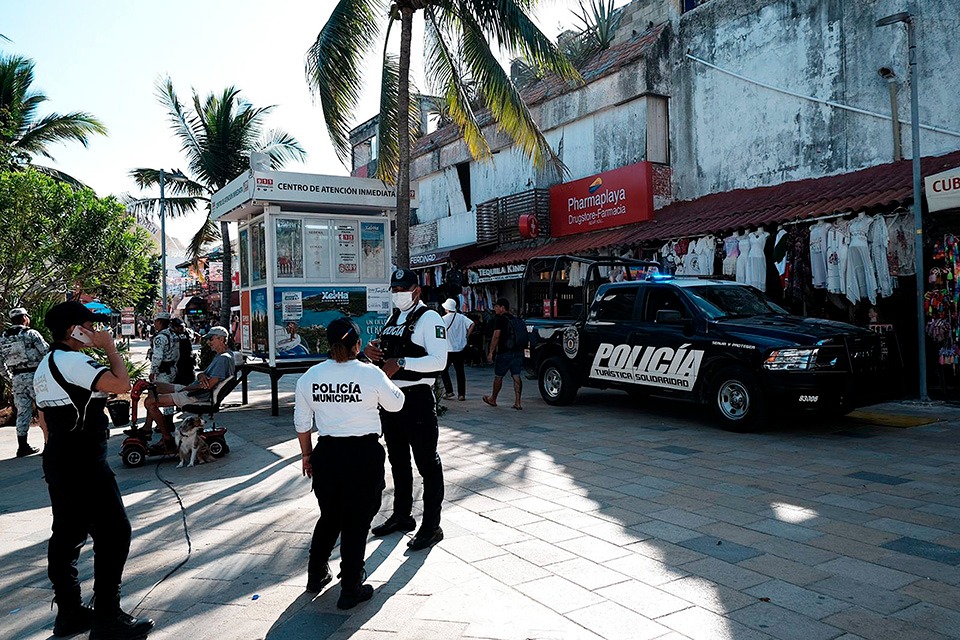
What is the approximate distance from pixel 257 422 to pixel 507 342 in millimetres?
3964

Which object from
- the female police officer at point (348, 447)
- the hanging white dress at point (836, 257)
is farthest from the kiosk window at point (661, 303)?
the female police officer at point (348, 447)

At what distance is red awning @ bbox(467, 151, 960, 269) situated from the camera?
10742mm

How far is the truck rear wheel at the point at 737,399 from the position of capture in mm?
8391

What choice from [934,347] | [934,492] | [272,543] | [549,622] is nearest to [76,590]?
[272,543]

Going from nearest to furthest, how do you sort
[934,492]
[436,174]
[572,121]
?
[934,492], [572,121], [436,174]

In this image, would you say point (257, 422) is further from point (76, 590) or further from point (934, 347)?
point (934, 347)

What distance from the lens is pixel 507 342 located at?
11227mm

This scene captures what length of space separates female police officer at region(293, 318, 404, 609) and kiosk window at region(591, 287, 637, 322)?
672 cm

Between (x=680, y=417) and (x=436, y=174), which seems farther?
(x=436, y=174)

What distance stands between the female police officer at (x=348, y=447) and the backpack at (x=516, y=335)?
715 centimetres

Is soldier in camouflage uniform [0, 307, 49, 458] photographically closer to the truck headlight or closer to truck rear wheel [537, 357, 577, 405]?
truck rear wheel [537, 357, 577, 405]

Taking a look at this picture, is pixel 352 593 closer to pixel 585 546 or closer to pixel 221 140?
pixel 585 546

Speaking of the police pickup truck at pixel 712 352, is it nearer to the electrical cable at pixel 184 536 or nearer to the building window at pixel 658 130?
the building window at pixel 658 130

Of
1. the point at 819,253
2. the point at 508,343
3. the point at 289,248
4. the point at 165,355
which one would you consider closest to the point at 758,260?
the point at 819,253
